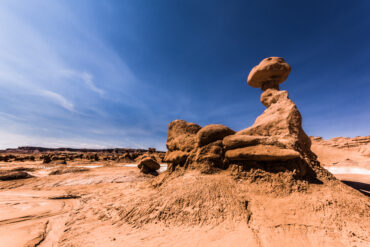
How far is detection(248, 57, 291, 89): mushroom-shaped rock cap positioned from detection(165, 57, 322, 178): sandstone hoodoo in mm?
2187

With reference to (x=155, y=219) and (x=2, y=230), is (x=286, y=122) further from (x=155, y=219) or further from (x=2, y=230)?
(x=2, y=230)

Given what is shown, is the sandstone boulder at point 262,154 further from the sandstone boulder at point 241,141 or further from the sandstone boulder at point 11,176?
the sandstone boulder at point 11,176

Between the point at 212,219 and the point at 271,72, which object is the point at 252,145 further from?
the point at 271,72

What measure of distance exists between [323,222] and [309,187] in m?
1.10

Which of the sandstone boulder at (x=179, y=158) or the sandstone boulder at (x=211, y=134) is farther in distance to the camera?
the sandstone boulder at (x=179, y=158)

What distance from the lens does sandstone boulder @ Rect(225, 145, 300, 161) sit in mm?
4180

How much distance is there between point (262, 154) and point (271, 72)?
7.75 m

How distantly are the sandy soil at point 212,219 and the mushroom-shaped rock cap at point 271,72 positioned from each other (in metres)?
7.57

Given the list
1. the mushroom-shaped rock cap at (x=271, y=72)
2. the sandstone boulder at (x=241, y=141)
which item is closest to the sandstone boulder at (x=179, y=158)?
the sandstone boulder at (x=241, y=141)

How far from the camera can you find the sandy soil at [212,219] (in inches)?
115

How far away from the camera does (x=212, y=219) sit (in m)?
3.51

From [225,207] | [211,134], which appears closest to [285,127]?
[211,134]

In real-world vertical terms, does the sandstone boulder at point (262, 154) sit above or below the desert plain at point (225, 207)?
above

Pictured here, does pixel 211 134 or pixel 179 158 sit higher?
pixel 211 134
